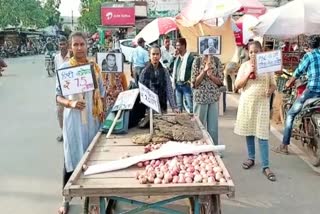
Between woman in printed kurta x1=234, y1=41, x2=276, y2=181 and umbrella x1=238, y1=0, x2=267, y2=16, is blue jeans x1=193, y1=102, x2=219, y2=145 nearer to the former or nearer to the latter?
woman in printed kurta x1=234, y1=41, x2=276, y2=181

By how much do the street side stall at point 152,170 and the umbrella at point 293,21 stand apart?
420 centimetres

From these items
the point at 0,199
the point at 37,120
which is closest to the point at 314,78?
the point at 0,199

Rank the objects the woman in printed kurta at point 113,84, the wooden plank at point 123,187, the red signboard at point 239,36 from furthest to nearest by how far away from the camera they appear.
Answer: the red signboard at point 239,36
the woman in printed kurta at point 113,84
the wooden plank at point 123,187

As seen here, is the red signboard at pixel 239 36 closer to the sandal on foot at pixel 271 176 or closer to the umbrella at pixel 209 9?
the umbrella at pixel 209 9

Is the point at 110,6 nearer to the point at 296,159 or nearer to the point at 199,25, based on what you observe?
the point at 199,25

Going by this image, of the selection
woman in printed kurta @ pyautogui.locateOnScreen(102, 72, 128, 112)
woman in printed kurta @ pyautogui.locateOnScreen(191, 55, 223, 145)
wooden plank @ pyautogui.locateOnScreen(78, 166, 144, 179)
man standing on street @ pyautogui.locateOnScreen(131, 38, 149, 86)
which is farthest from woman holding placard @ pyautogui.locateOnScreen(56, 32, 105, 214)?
man standing on street @ pyautogui.locateOnScreen(131, 38, 149, 86)

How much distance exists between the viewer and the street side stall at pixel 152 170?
3.02 meters

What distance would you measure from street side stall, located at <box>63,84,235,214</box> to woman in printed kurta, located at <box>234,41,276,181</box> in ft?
4.06

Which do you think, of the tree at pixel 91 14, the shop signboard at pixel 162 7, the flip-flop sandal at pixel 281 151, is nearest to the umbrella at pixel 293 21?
the flip-flop sandal at pixel 281 151

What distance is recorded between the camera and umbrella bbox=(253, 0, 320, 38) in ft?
25.9

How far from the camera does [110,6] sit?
33.8 metres

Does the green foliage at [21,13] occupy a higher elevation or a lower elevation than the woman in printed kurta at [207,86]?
higher

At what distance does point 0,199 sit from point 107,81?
2.33m

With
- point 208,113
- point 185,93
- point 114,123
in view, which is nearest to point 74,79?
point 114,123
